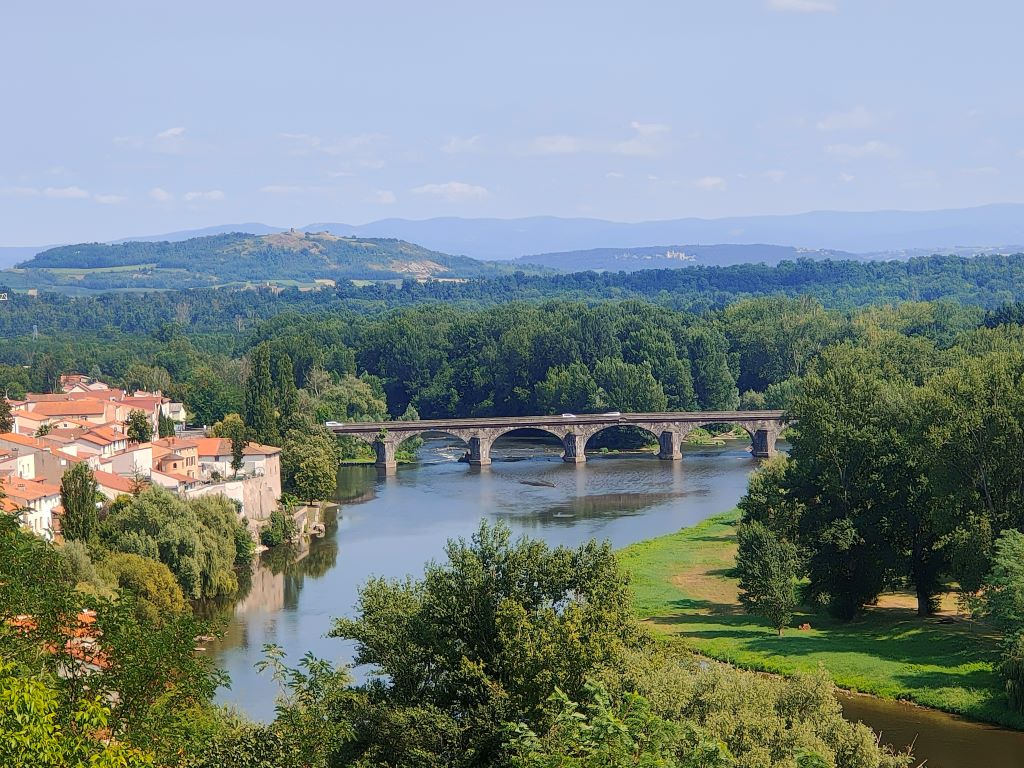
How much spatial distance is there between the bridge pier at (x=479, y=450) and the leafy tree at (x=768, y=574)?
152 ft

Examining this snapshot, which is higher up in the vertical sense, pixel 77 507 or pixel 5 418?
pixel 5 418

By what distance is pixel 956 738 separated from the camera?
114ft

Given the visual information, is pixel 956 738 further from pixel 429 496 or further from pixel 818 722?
pixel 429 496

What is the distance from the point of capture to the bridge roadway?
303 feet

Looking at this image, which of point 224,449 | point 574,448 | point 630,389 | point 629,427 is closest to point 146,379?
point 630,389

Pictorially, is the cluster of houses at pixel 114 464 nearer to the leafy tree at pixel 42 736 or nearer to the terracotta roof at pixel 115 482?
the terracotta roof at pixel 115 482

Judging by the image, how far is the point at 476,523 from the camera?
67938mm

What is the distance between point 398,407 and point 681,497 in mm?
48122

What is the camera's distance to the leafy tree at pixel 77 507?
48156 millimetres

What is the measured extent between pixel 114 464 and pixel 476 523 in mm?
16923

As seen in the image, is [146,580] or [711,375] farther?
[711,375]

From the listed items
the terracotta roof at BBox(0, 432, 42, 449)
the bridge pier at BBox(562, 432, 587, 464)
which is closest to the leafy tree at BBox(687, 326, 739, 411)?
the bridge pier at BBox(562, 432, 587, 464)

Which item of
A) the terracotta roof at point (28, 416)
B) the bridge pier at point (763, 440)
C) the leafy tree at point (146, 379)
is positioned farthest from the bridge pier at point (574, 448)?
the leafy tree at point (146, 379)

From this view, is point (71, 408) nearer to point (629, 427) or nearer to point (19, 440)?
point (19, 440)
